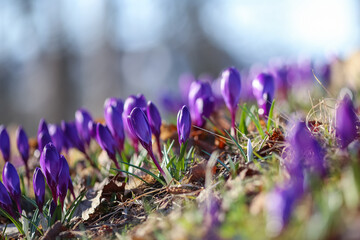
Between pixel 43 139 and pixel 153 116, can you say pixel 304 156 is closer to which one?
pixel 153 116

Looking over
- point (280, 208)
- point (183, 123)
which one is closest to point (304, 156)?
point (280, 208)

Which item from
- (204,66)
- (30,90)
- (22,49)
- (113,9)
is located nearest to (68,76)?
(113,9)

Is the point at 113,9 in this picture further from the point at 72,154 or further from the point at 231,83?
the point at 231,83

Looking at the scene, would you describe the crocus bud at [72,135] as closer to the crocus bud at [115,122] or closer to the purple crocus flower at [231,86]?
the crocus bud at [115,122]

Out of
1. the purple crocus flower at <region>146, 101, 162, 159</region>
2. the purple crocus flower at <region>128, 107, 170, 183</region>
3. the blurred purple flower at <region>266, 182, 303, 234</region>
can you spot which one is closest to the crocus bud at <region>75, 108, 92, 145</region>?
the purple crocus flower at <region>146, 101, 162, 159</region>

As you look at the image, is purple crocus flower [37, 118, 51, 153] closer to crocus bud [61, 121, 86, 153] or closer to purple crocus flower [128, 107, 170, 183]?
crocus bud [61, 121, 86, 153]
